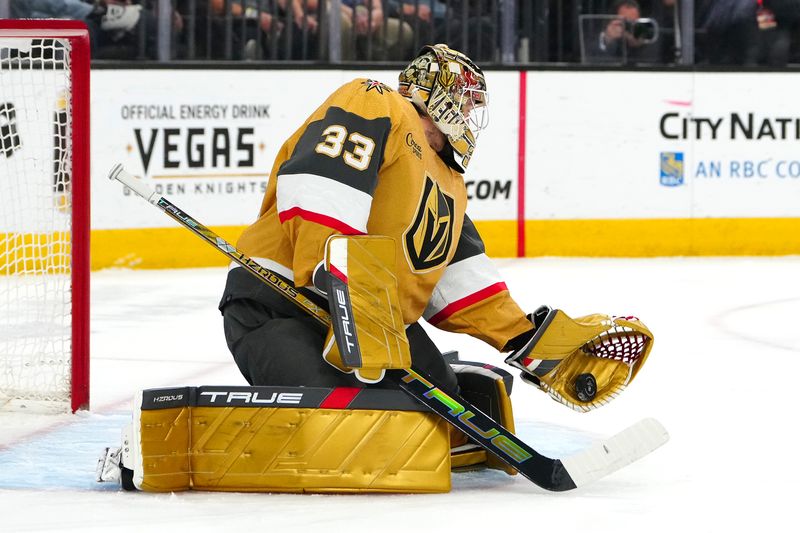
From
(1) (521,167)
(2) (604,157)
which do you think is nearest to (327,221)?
(1) (521,167)

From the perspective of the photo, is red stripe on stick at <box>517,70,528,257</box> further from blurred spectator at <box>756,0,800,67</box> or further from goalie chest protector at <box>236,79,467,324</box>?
goalie chest protector at <box>236,79,467,324</box>

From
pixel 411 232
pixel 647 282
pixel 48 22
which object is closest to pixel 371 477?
pixel 411 232

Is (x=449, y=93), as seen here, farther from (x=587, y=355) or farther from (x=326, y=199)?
(x=587, y=355)

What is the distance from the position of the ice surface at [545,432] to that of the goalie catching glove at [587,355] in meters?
0.16

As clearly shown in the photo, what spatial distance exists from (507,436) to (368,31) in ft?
13.4

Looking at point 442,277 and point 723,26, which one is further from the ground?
point 723,26

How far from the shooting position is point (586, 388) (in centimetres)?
268

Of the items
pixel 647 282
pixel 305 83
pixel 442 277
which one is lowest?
pixel 647 282

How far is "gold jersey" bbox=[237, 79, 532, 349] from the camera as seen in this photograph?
2.33m

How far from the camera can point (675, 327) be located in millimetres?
4594

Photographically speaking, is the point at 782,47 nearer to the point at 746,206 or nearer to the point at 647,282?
the point at 746,206

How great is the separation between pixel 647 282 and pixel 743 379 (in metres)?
2.04

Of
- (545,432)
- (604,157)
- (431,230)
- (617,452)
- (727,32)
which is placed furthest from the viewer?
(727,32)

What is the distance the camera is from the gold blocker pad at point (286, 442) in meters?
2.33
